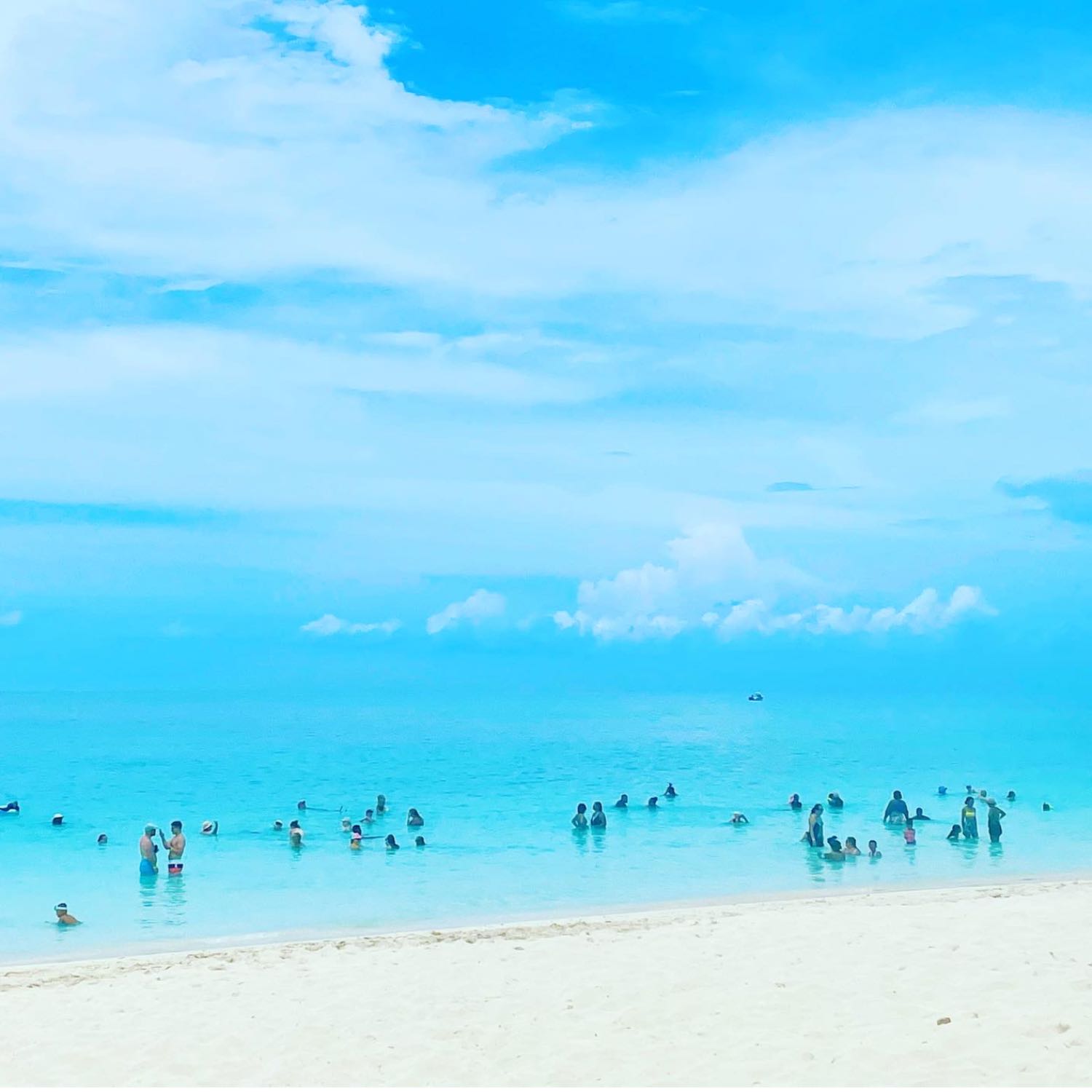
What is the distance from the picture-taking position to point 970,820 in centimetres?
2914

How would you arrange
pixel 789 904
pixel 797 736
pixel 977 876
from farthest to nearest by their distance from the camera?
pixel 797 736
pixel 977 876
pixel 789 904

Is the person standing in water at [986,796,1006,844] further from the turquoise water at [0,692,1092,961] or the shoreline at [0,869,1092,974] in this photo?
the shoreline at [0,869,1092,974]

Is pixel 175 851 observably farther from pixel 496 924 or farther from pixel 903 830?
pixel 903 830

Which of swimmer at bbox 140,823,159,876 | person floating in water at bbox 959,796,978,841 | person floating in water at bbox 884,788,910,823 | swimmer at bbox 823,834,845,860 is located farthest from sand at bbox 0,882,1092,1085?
person floating in water at bbox 884,788,910,823

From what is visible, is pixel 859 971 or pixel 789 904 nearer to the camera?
pixel 859 971

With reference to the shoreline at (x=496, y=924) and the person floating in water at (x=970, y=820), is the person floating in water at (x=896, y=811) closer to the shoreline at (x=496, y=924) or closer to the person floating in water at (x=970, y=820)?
the person floating in water at (x=970, y=820)

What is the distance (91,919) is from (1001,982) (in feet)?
52.4

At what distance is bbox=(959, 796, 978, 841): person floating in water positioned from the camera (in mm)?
29047

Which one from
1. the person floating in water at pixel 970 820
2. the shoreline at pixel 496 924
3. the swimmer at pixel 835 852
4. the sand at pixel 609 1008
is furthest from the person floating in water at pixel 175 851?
the person floating in water at pixel 970 820

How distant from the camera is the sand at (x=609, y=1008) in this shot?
32.6 ft

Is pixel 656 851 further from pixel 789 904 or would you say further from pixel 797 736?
pixel 797 736

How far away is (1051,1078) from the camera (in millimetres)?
8852

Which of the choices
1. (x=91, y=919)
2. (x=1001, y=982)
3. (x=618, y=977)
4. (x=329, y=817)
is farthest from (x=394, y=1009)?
(x=329, y=817)

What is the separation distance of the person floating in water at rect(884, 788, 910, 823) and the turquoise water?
2.07ft
